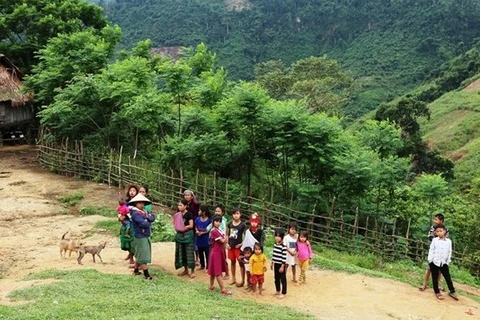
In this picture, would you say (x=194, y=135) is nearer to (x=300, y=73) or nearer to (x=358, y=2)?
(x=300, y=73)

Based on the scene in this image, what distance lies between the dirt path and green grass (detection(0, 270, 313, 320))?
47 cm

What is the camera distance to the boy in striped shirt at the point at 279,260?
8039 millimetres

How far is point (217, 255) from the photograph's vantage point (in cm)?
788

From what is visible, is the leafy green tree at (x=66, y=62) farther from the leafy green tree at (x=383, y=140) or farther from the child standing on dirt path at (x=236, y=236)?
the child standing on dirt path at (x=236, y=236)

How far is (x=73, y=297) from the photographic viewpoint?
701cm

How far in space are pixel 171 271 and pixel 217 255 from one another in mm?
1471

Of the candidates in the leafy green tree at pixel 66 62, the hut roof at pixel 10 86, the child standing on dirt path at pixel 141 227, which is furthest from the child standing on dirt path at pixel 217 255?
the hut roof at pixel 10 86

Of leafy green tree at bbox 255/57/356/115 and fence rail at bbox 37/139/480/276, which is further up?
Result: leafy green tree at bbox 255/57/356/115

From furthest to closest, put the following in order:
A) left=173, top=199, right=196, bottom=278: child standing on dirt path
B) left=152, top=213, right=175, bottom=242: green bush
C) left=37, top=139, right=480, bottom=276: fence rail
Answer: left=37, top=139, right=480, bottom=276: fence rail < left=152, top=213, right=175, bottom=242: green bush < left=173, top=199, right=196, bottom=278: child standing on dirt path

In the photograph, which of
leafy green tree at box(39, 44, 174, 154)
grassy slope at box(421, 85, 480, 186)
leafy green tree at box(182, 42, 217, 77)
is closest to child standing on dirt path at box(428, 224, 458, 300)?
leafy green tree at box(39, 44, 174, 154)

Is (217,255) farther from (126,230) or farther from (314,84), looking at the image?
(314,84)

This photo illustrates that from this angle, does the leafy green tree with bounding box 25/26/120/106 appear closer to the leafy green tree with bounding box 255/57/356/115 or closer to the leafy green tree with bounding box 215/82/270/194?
the leafy green tree with bounding box 215/82/270/194

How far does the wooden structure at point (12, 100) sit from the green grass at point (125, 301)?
15.7m

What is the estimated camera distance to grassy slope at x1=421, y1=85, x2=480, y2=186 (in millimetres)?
34938
